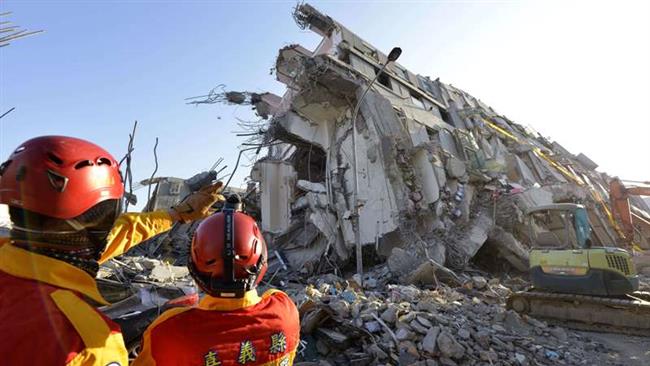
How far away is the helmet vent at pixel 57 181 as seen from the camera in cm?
143

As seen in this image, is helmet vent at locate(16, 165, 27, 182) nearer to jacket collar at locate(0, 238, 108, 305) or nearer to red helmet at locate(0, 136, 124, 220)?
red helmet at locate(0, 136, 124, 220)

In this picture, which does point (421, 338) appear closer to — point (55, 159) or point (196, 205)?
point (196, 205)

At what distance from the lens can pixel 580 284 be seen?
809 centimetres

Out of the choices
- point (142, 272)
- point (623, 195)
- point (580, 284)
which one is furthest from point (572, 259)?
point (142, 272)

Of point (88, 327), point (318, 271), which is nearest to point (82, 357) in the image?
point (88, 327)

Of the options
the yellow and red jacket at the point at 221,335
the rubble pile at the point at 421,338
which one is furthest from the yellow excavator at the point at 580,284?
the yellow and red jacket at the point at 221,335

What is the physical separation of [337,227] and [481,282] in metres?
5.30

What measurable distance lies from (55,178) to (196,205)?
1.35 meters

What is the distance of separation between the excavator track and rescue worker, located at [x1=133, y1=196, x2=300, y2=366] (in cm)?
836

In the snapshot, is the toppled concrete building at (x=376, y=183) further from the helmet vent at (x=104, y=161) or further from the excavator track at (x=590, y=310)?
the helmet vent at (x=104, y=161)

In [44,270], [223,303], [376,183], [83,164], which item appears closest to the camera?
[44,270]

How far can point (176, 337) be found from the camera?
1622 mm

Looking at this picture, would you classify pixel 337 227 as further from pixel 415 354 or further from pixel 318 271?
pixel 415 354

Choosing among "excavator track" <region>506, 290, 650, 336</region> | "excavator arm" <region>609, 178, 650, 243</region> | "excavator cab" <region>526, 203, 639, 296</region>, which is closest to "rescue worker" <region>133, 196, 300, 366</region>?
"excavator track" <region>506, 290, 650, 336</region>
